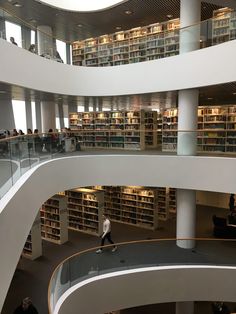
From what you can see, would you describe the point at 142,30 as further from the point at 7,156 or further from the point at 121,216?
the point at 7,156

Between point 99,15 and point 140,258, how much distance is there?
24.0 feet

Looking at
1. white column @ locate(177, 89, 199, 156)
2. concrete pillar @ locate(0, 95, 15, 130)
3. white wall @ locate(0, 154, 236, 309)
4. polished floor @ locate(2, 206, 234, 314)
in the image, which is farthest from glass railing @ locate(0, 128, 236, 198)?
concrete pillar @ locate(0, 95, 15, 130)

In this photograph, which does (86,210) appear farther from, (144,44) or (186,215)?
(144,44)

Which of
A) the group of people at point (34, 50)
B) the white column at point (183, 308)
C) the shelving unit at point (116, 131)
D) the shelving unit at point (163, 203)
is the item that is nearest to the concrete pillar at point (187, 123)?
the white column at point (183, 308)

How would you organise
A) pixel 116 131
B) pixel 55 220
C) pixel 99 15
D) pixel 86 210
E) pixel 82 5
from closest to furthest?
pixel 116 131 < pixel 82 5 < pixel 55 220 < pixel 99 15 < pixel 86 210

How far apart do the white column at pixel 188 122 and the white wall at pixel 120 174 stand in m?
0.24

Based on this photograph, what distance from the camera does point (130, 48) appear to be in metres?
8.04

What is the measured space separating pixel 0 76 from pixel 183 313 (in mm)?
7144

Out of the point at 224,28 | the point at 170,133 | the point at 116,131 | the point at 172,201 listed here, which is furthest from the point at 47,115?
the point at 224,28

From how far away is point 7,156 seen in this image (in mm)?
4141

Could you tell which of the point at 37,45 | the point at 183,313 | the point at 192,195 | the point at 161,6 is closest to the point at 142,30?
the point at 161,6

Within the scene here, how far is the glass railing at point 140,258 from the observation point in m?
6.35

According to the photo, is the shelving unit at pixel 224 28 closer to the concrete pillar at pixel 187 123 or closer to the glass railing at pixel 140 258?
the concrete pillar at pixel 187 123

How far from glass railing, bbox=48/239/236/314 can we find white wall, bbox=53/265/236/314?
0.16 metres
